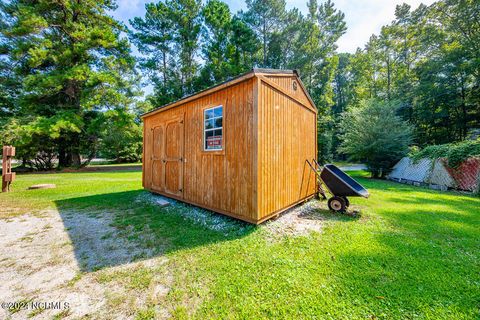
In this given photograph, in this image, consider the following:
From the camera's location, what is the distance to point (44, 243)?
3.21 metres

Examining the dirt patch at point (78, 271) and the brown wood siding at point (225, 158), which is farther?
the brown wood siding at point (225, 158)

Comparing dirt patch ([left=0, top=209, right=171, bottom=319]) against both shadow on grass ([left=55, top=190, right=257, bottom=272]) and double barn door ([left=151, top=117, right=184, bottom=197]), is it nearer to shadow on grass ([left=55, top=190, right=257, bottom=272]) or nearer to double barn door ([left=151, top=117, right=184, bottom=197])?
shadow on grass ([left=55, top=190, right=257, bottom=272])

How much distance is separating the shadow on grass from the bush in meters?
10.6

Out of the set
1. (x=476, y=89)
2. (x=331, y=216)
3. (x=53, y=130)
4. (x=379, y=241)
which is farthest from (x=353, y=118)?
(x=53, y=130)

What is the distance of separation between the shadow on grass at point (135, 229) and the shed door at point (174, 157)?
550 millimetres

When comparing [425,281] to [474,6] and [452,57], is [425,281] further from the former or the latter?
[474,6]

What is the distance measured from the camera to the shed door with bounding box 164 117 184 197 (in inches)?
211

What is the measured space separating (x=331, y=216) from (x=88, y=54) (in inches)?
830

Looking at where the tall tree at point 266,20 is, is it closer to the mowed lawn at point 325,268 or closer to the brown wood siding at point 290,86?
the brown wood siding at point 290,86

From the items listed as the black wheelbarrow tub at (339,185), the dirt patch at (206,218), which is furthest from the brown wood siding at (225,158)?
the black wheelbarrow tub at (339,185)

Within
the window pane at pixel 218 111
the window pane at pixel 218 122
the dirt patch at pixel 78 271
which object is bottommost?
the dirt patch at pixel 78 271

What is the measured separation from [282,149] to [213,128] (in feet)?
5.70

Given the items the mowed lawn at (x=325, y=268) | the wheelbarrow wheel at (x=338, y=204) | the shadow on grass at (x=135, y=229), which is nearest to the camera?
the mowed lawn at (x=325, y=268)

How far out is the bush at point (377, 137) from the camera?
421 inches
